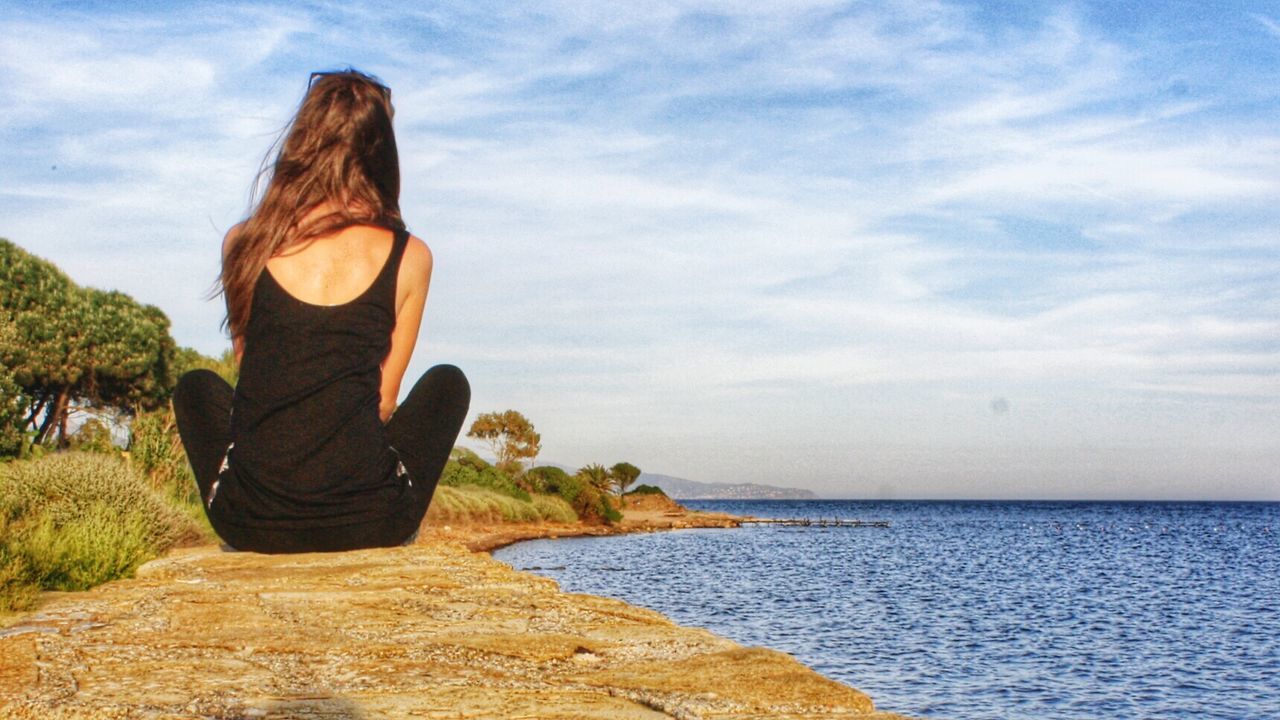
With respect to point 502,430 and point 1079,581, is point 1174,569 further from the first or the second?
point 502,430

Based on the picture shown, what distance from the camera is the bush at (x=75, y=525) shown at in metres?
9.66

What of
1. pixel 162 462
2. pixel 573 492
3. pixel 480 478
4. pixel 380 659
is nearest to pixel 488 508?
pixel 480 478

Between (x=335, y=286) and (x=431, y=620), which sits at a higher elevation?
(x=335, y=286)

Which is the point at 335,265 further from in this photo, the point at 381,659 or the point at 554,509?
the point at 554,509

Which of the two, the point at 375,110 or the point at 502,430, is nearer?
the point at 375,110

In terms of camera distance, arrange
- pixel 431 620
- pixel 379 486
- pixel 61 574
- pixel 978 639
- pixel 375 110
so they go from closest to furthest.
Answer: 1. pixel 379 486
2. pixel 375 110
3. pixel 431 620
4. pixel 61 574
5. pixel 978 639

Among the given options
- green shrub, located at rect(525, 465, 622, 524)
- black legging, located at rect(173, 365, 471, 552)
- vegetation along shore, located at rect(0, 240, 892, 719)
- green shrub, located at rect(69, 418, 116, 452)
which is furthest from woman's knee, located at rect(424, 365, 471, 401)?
green shrub, located at rect(525, 465, 622, 524)

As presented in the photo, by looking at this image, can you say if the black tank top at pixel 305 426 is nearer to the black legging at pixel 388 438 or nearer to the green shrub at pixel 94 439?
the black legging at pixel 388 438

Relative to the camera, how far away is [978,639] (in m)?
19.6

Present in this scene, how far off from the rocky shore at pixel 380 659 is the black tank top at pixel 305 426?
3.22 m

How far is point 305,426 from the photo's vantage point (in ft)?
6.02

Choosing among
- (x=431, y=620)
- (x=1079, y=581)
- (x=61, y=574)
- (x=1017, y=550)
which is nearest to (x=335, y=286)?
(x=431, y=620)

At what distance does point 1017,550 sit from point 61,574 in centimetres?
4918

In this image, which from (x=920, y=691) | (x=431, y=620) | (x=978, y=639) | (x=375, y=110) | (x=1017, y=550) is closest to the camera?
(x=375, y=110)
